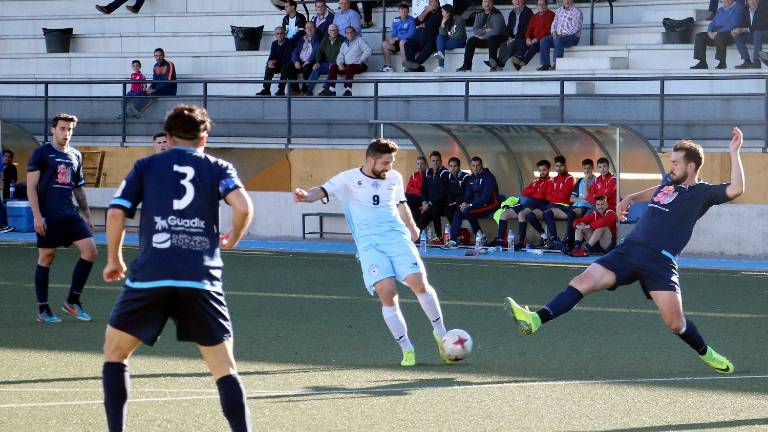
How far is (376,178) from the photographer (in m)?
9.60

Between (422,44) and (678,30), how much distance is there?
4.67 meters

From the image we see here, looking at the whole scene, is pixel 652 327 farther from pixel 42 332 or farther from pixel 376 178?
pixel 42 332

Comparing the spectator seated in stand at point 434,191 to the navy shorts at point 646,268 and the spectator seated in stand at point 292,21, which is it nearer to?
the spectator seated in stand at point 292,21

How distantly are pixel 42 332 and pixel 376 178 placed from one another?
3.34 metres

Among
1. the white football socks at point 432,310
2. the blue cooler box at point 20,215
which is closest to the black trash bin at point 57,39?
the blue cooler box at point 20,215

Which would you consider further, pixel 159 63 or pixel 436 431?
pixel 159 63

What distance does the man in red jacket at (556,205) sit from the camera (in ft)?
63.9

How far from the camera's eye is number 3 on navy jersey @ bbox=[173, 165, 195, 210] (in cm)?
591

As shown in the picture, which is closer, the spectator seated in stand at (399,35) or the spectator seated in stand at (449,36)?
the spectator seated in stand at (449,36)

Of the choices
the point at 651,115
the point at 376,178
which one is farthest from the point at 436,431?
the point at 651,115

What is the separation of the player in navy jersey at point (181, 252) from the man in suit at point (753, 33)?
1682 centimetres

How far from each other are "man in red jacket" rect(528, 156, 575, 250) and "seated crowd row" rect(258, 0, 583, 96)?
160 inches

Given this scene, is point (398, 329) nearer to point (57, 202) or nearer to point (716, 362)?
point (716, 362)

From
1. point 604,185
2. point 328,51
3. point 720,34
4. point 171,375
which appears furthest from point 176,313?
point 328,51
